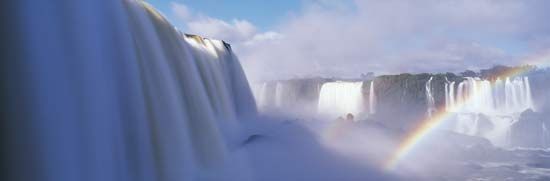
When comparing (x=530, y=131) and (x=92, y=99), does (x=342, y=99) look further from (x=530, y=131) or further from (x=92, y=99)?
(x=92, y=99)

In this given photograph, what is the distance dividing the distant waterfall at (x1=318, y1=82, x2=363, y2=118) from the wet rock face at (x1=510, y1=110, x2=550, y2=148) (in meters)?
14.4

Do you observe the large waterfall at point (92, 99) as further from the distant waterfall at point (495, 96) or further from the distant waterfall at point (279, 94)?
the distant waterfall at point (279, 94)

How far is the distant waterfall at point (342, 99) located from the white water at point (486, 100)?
7786 millimetres

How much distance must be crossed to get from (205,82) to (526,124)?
23.2 m

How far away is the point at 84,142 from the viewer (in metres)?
5.67

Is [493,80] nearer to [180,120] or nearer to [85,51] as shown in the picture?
[180,120]

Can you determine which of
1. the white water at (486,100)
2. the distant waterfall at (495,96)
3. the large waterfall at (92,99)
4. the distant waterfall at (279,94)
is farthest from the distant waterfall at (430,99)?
the large waterfall at (92,99)

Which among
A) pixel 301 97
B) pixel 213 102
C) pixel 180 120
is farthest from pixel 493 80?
pixel 180 120

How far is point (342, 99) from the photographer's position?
43.3 metres

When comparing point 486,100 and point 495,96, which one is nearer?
point 495,96

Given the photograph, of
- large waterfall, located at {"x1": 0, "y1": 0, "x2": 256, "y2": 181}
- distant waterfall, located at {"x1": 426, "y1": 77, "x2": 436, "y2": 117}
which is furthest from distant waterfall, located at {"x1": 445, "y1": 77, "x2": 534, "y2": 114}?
large waterfall, located at {"x1": 0, "y1": 0, "x2": 256, "y2": 181}

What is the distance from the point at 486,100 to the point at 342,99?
39.7ft

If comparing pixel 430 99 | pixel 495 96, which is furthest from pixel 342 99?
pixel 495 96

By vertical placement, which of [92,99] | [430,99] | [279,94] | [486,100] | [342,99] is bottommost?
[486,100]
